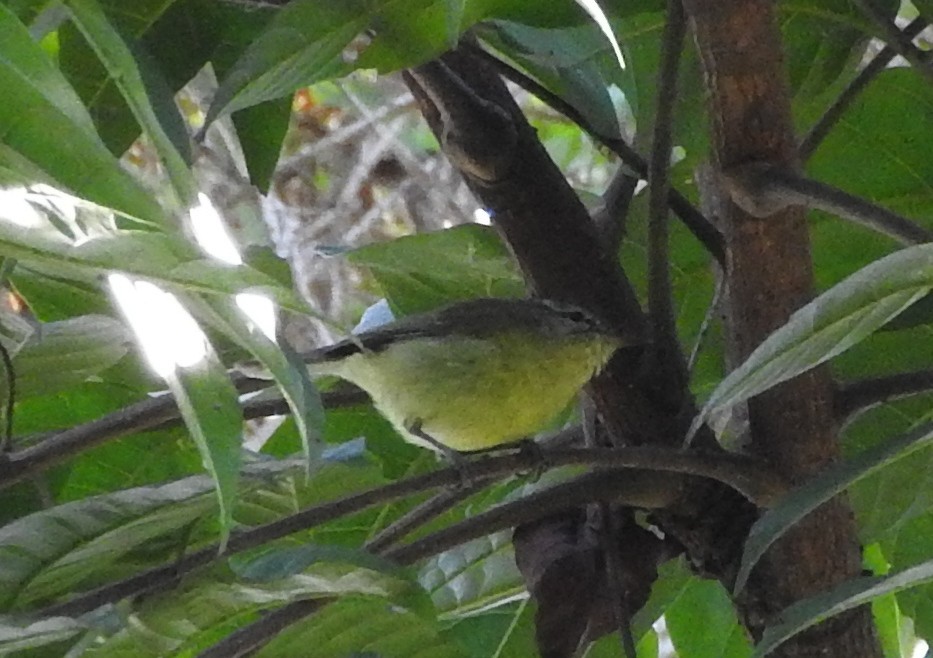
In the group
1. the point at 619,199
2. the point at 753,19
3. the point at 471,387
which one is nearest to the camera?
the point at 753,19

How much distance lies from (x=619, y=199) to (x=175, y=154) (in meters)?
0.42

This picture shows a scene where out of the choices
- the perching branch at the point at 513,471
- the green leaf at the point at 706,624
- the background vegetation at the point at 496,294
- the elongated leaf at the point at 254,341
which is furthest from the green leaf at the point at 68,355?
the green leaf at the point at 706,624

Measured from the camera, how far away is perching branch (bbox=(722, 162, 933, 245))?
51 centimetres

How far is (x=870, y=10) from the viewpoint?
63 cm

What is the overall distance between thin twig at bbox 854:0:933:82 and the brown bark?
0.06 meters

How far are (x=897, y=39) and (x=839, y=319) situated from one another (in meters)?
0.25

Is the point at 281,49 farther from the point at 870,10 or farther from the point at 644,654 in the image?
the point at 644,654

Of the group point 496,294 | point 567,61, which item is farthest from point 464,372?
point 567,61

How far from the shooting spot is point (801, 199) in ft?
1.83

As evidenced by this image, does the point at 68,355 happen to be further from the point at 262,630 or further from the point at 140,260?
the point at 140,260

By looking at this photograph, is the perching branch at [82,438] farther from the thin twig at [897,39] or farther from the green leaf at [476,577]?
the thin twig at [897,39]

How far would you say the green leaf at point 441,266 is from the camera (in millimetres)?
643

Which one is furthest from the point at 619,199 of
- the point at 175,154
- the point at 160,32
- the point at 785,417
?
the point at 175,154

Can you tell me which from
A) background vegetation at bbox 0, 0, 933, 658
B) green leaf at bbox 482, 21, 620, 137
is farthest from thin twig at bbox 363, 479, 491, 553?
green leaf at bbox 482, 21, 620, 137
